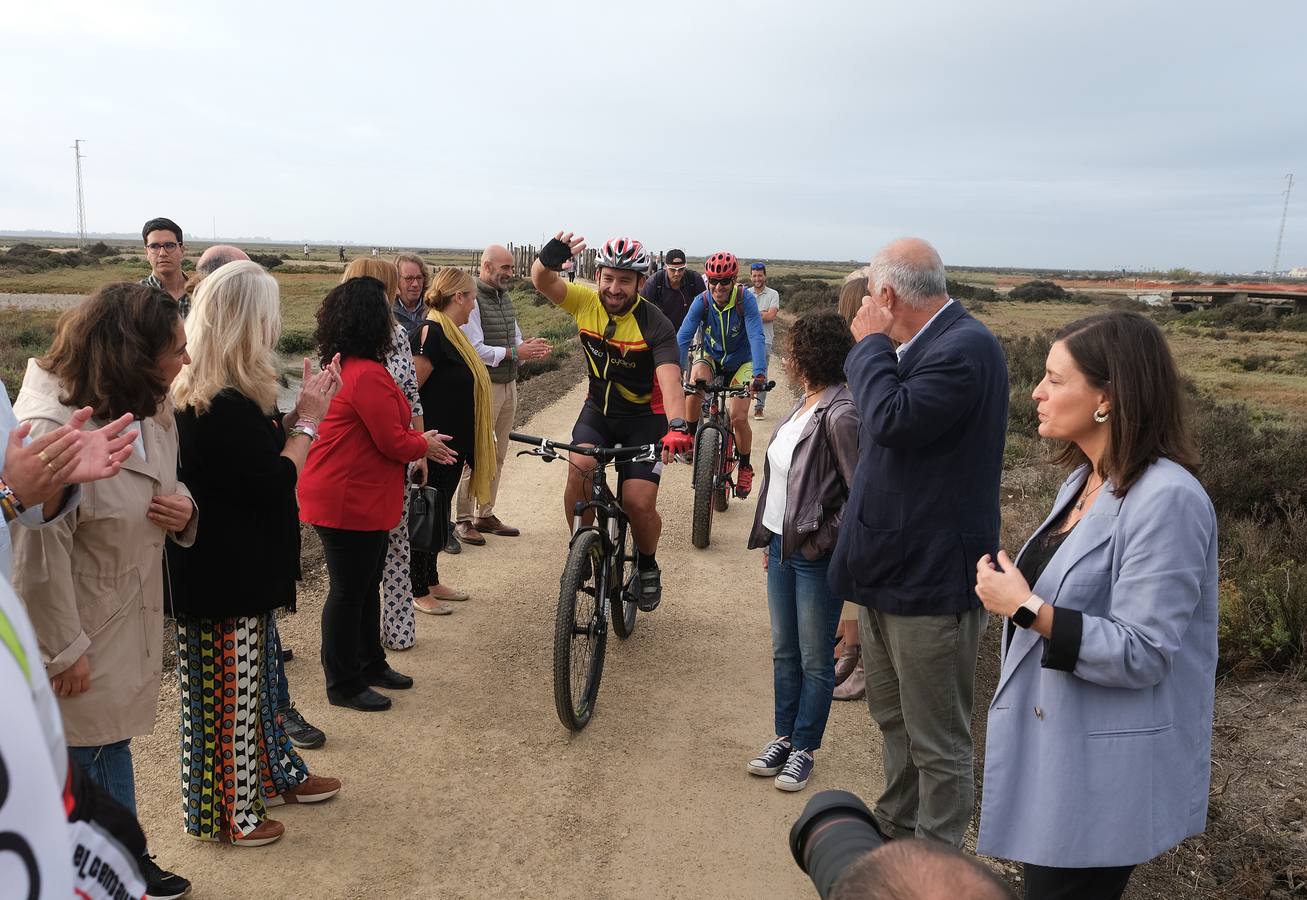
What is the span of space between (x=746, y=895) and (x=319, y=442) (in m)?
2.66

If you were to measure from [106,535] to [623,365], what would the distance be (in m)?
2.88

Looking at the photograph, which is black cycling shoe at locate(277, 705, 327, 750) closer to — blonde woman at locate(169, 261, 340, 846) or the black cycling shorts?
blonde woman at locate(169, 261, 340, 846)

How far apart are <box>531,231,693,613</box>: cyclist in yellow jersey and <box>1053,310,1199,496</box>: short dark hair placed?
265cm

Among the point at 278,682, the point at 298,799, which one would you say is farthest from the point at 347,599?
the point at 298,799

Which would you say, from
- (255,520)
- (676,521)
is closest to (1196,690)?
(255,520)

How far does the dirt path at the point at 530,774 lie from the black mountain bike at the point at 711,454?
1091 mm

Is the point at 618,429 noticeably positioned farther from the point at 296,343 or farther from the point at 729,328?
the point at 296,343

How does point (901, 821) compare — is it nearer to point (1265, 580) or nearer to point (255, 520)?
point (255, 520)

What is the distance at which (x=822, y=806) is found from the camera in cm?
142

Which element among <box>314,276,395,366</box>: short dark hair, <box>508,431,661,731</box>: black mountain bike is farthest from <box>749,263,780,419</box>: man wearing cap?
<box>314,276,395,366</box>: short dark hair

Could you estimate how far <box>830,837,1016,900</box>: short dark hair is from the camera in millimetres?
1047

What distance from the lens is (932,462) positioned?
2.97m

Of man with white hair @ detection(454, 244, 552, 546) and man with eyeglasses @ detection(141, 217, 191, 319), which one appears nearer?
man with eyeglasses @ detection(141, 217, 191, 319)

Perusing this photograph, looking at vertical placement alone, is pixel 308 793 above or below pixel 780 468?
below
